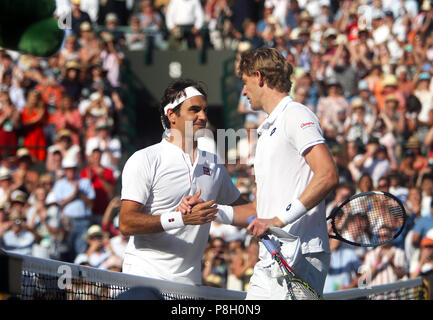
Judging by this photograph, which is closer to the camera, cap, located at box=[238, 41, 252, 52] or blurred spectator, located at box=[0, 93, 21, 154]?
blurred spectator, located at box=[0, 93, 21, 154]

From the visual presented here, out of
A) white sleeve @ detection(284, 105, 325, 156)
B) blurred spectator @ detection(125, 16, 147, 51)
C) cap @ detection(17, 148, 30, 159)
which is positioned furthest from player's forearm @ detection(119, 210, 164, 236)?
blurred spectator @ detection(125, 16, 147, 51)

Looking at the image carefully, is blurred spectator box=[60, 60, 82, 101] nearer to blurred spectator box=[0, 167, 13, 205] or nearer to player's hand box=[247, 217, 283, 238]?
blurred spectator box=[0, 167, 13, 205]

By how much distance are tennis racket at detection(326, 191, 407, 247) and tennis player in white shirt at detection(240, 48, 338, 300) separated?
0.52 m

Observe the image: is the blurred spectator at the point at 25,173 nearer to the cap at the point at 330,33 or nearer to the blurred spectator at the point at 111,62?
the blurred spectator at the point at 111,62

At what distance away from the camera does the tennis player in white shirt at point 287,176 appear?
4.64 m

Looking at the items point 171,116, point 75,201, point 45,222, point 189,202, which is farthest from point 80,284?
point 75,201

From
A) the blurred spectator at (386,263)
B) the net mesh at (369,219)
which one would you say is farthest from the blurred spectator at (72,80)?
the net mesh at (369,219)

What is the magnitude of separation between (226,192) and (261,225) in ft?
4.18

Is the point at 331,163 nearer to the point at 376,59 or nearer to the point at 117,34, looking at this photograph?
the point at 376,59

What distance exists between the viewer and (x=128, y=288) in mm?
5234

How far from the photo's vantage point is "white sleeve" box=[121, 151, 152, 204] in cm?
535

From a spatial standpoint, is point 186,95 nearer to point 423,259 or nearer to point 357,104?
point 423,259

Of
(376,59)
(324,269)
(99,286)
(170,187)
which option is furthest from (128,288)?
(376,59)
